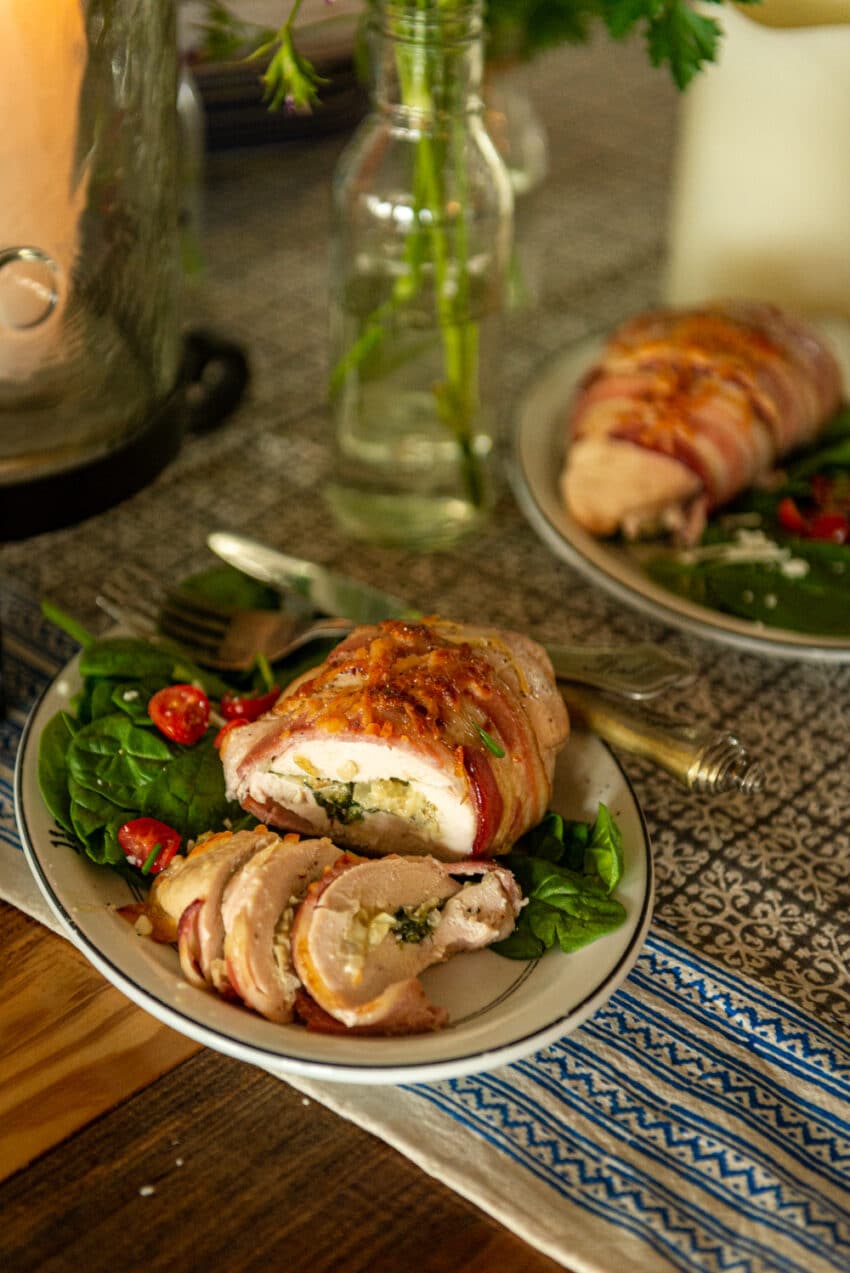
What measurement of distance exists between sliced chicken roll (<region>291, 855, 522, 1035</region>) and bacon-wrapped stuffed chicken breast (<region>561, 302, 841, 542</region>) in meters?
0.53

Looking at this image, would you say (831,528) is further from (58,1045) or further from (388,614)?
(58,1045)

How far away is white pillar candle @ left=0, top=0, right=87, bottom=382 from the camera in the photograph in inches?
36.6

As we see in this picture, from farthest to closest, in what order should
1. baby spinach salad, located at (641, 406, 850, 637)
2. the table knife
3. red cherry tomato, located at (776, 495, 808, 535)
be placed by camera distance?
red cherry tomato, located at (776, 495, 808, 535), baby spinach salad, located at (641, 406, 850, 637), the table knife

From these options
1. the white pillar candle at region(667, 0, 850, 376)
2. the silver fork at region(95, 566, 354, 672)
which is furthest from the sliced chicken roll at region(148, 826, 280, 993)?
the white pillar candle at region(667, 0, 850, 376)

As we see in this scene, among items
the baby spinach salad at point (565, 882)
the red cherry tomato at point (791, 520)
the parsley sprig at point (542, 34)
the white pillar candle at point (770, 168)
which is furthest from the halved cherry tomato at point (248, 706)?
the white pillar candle at point (770, 168)

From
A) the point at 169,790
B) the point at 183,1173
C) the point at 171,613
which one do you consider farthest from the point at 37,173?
the point at 183,1173

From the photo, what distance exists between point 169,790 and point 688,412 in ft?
2.15

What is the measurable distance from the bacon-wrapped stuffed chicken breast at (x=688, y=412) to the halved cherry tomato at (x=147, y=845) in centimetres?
56

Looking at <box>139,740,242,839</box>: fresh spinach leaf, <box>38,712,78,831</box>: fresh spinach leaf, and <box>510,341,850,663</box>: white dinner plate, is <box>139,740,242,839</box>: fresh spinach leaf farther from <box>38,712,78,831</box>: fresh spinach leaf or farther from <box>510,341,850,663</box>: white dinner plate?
<box>510,341,850,663</box>: white dinner plate

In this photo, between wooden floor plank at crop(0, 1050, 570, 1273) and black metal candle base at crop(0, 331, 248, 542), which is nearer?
wooden floor plank at crop(0, 1050, 570, 1273)

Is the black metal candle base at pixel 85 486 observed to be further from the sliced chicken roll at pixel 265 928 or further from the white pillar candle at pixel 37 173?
the sliced chicken roll at pixel 265 928

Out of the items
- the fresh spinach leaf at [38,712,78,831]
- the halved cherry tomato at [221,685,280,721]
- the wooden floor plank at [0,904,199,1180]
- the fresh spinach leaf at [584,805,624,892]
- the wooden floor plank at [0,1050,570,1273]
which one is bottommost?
the wooden floor plank at [0,1050,570,1273]

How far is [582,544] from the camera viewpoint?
4.09 ft

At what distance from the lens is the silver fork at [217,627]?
1.09 metres
